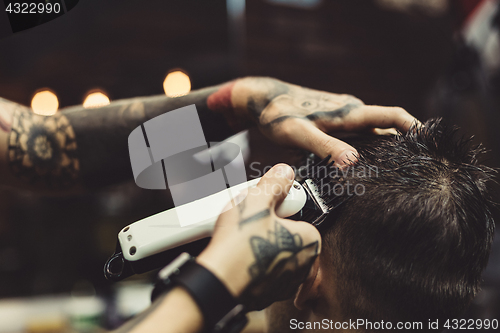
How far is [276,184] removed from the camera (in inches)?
21.3

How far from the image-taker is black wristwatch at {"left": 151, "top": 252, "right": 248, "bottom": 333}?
0.42 metres

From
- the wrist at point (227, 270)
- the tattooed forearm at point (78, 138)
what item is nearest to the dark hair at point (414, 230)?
the wrist at point (227, 270)

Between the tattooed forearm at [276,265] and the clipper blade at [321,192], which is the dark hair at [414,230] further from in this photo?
the tattooed forearm at [276,265]

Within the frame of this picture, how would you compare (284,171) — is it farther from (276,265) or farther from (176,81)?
(176,81)

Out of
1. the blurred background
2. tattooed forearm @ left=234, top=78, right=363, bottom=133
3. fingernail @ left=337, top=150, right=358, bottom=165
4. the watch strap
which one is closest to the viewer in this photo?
the watch strap

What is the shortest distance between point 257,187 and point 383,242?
295mm

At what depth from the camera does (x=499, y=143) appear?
5.43ft

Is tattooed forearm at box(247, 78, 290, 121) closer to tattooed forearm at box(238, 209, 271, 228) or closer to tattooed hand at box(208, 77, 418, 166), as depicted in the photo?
tattooed hand at box(208, 77, 418, 166)

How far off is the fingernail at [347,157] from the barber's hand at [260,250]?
185 mm

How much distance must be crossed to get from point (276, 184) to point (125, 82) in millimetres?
1536

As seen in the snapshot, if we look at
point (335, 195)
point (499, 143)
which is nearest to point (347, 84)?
point (499, 143)

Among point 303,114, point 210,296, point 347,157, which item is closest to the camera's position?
point 210,296

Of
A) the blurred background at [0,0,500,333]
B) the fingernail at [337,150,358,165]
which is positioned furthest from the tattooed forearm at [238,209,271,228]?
the blurred background at [0,0,500,333]

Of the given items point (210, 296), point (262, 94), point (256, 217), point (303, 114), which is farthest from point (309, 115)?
point (210, 296)
